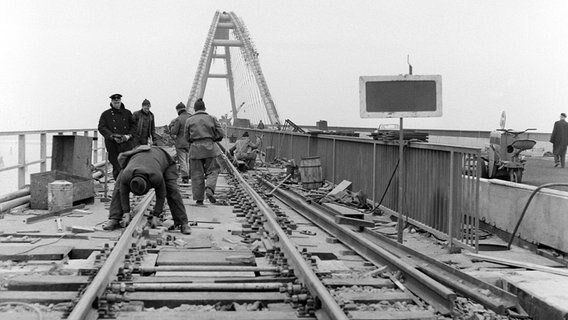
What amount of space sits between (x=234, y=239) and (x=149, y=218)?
155cm

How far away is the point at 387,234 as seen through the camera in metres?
9.62

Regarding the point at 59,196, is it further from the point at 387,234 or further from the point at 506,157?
the point at 506,157

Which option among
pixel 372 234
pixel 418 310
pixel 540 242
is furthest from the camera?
pixel 372 234

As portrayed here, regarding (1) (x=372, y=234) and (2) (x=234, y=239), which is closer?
(2) (x=234, y=239)

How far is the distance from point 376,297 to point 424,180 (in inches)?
175

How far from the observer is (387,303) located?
548 centimetres

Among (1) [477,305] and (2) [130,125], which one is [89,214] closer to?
(2) [130,125]

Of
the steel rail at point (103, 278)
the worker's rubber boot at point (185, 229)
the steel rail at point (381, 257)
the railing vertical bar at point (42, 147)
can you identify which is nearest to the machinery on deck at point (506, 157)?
the steel rail at point (381, 257)

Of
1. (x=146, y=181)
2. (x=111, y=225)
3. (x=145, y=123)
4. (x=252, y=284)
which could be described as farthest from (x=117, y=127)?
(x=252, y=284)

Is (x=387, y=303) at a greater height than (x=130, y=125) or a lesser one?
lesser

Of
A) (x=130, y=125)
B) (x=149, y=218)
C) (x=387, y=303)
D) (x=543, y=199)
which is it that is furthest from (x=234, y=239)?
(x=130, y=125)

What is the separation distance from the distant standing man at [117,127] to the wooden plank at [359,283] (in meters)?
7.89

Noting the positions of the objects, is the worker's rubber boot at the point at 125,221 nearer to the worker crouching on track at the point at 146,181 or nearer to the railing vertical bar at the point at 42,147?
the worker crouching on track at the point at 146,181

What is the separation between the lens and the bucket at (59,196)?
11.1 metres
